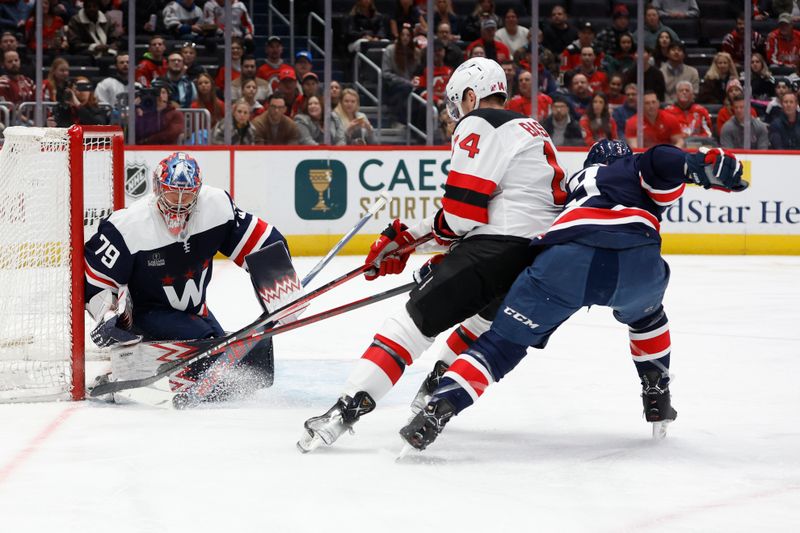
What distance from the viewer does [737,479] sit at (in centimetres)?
283

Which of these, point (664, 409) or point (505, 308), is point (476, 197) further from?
point (664, 409)

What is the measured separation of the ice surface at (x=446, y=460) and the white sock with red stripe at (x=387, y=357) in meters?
0.18

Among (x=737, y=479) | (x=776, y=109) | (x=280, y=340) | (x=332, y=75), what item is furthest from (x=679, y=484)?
(x=776, y=109)

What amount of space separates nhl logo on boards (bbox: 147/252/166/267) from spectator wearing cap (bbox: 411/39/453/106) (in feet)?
15.2

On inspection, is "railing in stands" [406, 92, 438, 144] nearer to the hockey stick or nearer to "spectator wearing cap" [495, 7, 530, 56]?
"spectator wearing cap" [495, 7, 530, 56]

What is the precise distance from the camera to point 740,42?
28.2 feet

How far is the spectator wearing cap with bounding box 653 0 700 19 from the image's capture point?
8719mm

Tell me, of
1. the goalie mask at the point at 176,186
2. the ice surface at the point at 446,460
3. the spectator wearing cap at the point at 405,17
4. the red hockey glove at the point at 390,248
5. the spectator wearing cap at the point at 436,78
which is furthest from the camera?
→ the spectator wearing cap at the point at 405,17

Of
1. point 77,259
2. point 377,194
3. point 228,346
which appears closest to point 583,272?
point 228,346

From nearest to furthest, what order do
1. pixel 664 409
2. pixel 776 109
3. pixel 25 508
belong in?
1. pixel 25 508
2. pixel 664 409
3. pixel 776 109

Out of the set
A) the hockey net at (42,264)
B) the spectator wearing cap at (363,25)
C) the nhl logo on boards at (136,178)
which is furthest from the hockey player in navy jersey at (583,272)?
the spectator wearing cap at (363,25)

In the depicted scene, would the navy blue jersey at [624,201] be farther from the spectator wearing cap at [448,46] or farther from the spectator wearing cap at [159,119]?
the spectator wearing cap at [448,46]

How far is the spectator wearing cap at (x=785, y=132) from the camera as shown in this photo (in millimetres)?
8477

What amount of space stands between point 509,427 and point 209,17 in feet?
17.1
